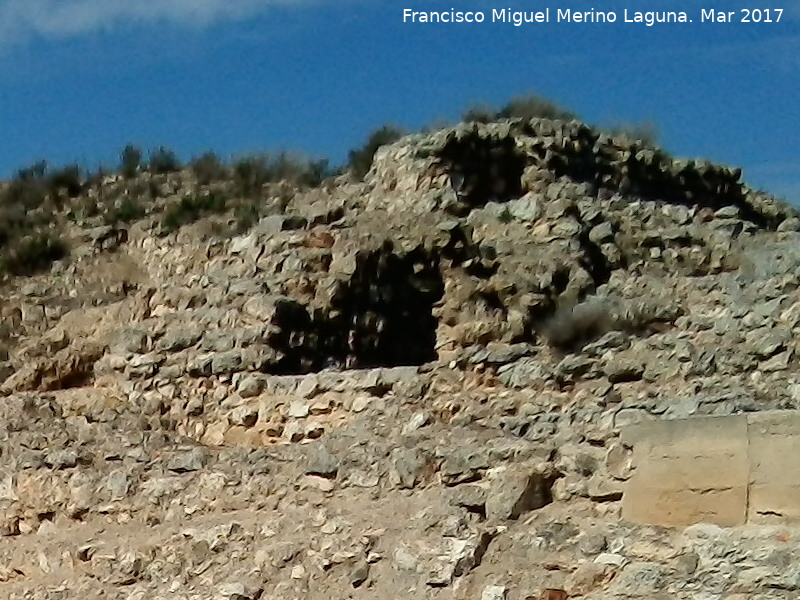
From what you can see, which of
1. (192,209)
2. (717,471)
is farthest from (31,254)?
(717,471)

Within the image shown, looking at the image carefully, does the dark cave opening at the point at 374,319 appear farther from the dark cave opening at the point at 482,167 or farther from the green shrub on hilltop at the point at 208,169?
the green shrub on hilltop at the point at 208,169

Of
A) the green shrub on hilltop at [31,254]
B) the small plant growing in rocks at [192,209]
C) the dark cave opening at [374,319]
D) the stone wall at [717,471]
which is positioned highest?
the small plant growing in rocks at [192,209]

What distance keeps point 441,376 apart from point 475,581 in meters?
1.85

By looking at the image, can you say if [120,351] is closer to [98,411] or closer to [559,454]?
[98,411]

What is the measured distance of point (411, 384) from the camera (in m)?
7.36

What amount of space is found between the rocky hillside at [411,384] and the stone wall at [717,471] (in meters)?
0.11

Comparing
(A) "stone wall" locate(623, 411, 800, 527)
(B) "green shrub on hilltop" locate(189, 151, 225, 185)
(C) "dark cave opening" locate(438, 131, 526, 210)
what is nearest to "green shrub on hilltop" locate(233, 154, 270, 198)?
(B) "green shrub on hilltop" locate(189, 151, 225, 185)

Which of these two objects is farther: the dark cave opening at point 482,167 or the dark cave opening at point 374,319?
the dark cave opening at point 482,167

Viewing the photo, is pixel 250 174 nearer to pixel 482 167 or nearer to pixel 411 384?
pixel 482 167

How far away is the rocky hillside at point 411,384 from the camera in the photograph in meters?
5.94

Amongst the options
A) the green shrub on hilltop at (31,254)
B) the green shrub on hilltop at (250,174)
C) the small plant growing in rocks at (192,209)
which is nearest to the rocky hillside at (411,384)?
the small plant growing in rocks at (192,209)

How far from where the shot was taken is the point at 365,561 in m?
6.09

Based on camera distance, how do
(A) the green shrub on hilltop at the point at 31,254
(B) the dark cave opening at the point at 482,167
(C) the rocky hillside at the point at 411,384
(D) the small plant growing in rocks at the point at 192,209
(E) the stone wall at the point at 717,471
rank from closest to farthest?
(E) the stone wall at the point at 717,471
(C) the rocky hillside at the point at 411,384
(B) the dark cave opening at the point at 482,167
(D) the small plant growing in rocks at the point at 192,209
(A) the green shrub on hilltop at the point at 31,254

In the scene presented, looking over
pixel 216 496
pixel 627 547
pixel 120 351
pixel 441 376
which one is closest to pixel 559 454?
pixel 627 547
